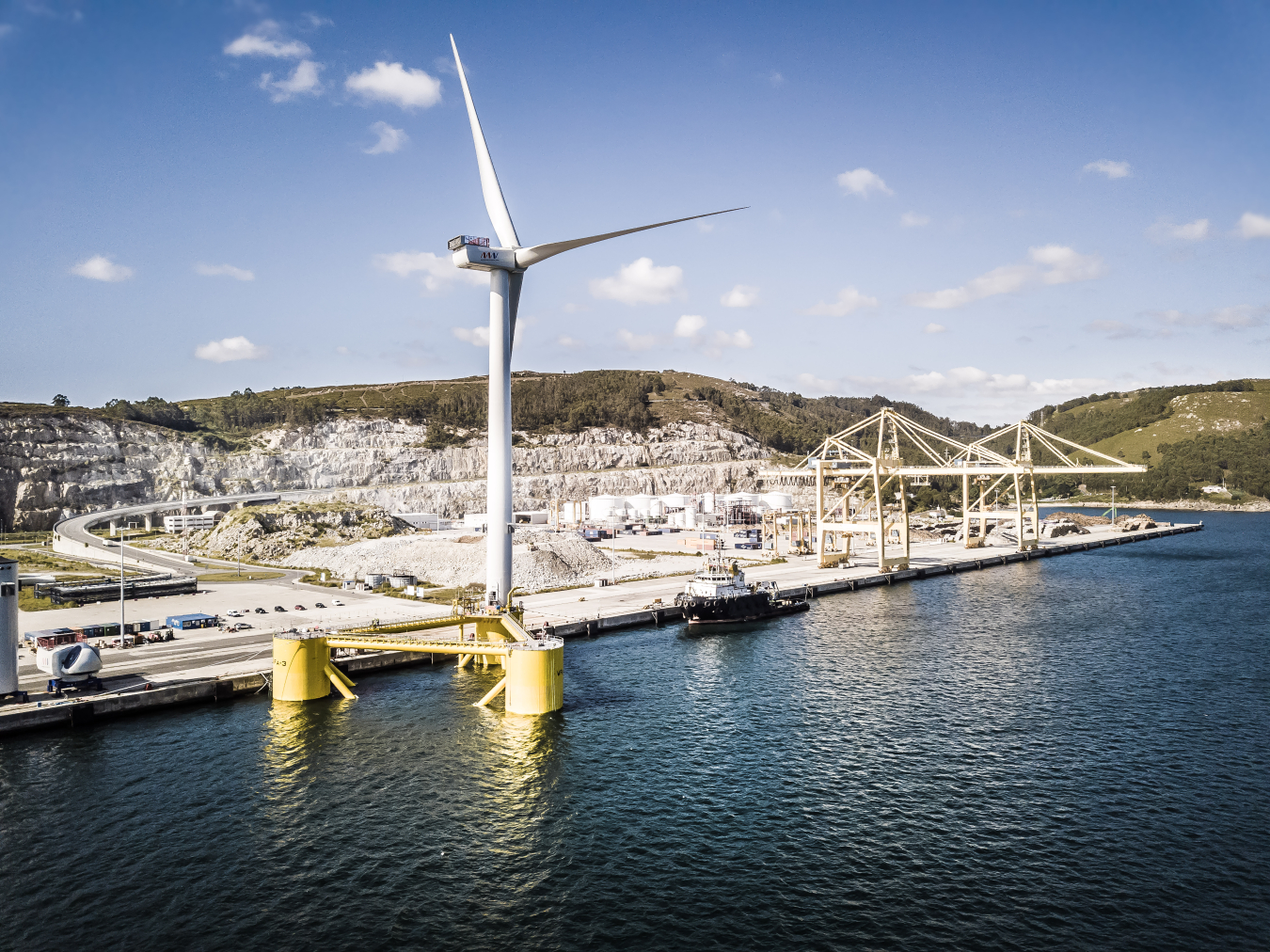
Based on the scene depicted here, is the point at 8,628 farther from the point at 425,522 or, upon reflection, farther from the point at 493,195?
the point at 425,522

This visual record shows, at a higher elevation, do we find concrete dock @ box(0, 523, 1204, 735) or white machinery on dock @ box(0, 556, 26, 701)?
white machinery on dock @ box(0, 556, 26, 701)

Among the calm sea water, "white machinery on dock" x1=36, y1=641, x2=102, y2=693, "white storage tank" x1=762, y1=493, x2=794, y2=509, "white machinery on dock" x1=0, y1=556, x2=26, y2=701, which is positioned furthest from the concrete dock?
"white storage tank" x1=762, y1=493, x2=794, y2=509

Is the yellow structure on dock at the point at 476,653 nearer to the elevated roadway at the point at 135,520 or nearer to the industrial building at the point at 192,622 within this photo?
the industrial building at the point at 192,622

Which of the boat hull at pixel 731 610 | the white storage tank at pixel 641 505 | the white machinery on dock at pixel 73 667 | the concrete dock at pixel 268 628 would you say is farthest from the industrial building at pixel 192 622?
the white storage tank at pixel 641 505

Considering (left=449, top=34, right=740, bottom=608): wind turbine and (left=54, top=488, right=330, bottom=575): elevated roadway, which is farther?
(left=54, top=488, right=330, bottom=575): elevated roadway

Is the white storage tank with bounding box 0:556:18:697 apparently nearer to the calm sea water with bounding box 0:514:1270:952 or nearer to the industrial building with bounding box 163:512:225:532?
the calm sea water with bounding box 0:514:1270:952

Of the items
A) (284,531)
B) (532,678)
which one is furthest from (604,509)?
(532,678)

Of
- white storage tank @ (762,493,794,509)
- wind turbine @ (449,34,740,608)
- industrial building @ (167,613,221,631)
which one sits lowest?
industrial building @ (167,613,221,631)
